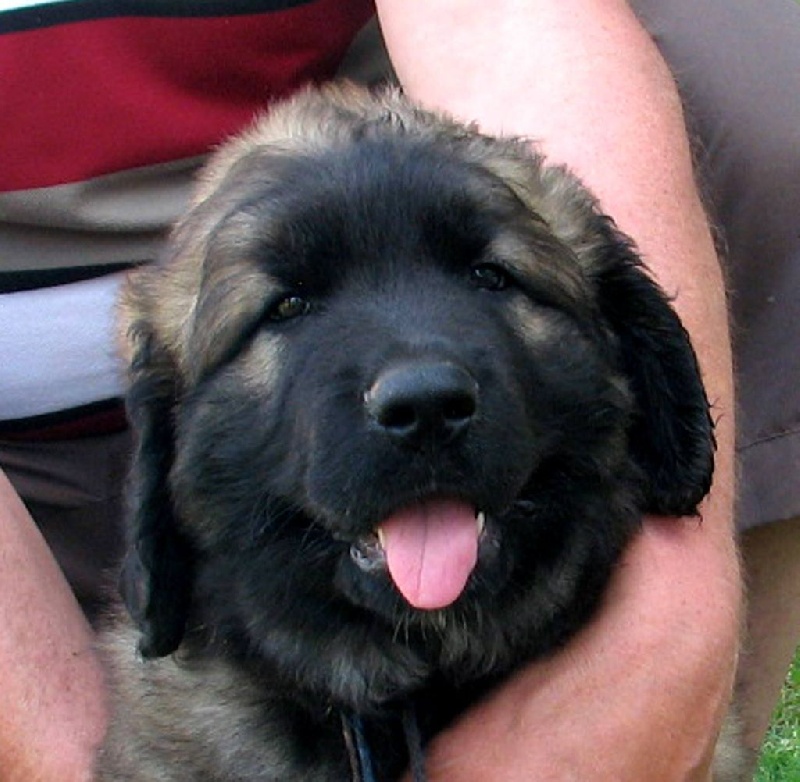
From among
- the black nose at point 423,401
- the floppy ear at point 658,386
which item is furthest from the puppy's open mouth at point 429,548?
the floppy ear at point 658,386

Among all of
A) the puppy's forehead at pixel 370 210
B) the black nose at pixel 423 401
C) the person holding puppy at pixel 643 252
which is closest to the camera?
the black nose at pixel 423 401

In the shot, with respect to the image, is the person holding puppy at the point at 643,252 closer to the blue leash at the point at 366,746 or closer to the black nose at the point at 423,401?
the blue leash at the point at 366,746

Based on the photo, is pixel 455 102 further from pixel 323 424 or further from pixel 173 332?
pixel 323 424

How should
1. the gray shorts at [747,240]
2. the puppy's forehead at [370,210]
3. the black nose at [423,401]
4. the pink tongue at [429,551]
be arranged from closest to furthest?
the black nose at [423,401] → the pink tongue at [429,551] → the puppy's forehead at [370,210] → the gray shorts at [747,240]

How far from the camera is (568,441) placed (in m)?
2.46

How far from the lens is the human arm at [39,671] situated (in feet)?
9.27

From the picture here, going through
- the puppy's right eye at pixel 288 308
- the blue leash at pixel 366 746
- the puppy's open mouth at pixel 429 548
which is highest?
the puppy's right eye at pixel 288 308

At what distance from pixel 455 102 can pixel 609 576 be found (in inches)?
35.2

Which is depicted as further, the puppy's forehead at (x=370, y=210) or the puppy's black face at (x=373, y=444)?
the puppy's forehead at (x=370, y=210)

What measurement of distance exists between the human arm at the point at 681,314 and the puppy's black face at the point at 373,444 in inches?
3.0

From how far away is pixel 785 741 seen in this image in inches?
167

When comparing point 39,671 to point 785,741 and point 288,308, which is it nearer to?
point 288,308

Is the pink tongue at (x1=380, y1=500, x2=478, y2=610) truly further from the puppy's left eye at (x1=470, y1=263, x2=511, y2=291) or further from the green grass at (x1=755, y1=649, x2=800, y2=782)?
the green grass at (x1=755, y1=649, x2=800, y2=782)

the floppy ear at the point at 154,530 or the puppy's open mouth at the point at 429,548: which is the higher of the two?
the puppy's open mouth at the point at 429,548
